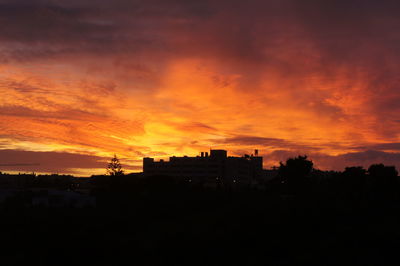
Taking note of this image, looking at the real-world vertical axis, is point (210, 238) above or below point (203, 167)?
below

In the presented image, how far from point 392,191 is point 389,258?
51218 millimetres

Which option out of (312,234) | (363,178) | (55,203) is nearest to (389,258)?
(312,234)

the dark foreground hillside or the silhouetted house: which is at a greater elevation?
the silhouetted house

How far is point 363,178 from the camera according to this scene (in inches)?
3782

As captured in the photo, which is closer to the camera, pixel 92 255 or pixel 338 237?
pixel 92 255

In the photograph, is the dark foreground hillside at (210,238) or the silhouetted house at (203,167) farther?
the silhouetted house at (203,167)

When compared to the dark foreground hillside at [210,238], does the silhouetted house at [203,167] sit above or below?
above

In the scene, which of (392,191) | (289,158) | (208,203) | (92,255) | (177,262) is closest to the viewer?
(177,262)

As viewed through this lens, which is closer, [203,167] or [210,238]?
[210,238]

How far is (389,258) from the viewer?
2681 cm

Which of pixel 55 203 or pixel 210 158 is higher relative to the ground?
pixel 210 158

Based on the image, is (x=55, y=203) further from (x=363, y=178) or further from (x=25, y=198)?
(x=363, y=178)

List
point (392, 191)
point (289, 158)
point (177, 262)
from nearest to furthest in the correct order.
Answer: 1. point (177, 262)
2. point (392, 191)
3. point (289, 158)

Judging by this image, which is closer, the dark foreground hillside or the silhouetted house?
the dark foreground hillside
